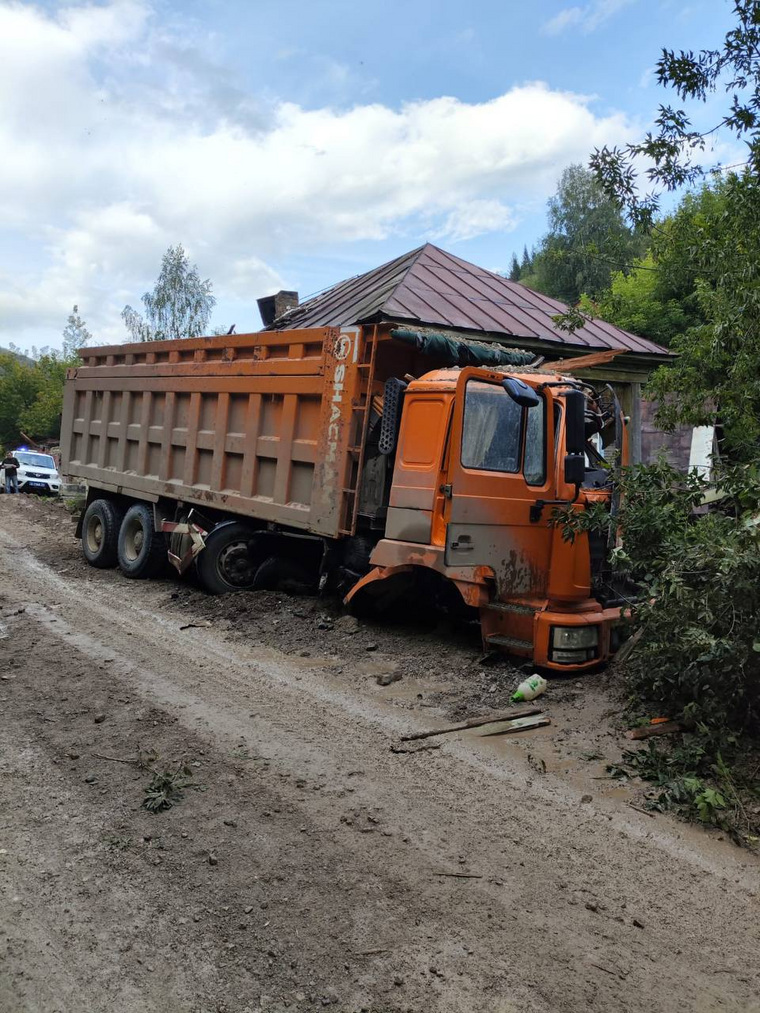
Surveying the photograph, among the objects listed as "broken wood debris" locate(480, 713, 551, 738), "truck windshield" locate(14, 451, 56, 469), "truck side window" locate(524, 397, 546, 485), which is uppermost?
"truck side window" locate(524, 397, 546, 485)

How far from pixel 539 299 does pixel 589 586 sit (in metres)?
7.66

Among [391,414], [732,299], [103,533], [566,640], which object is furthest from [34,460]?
[732,299]

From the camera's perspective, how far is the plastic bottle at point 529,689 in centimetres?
550

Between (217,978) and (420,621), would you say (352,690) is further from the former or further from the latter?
(217,978)

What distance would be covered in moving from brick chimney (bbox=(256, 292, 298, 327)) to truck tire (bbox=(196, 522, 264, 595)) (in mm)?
6429

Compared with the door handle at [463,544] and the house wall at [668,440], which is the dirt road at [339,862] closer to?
the door handle at [463,544]

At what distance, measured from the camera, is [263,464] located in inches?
324

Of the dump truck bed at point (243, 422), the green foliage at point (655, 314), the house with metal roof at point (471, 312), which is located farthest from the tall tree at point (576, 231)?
the dump truck bed at point (243, 422)

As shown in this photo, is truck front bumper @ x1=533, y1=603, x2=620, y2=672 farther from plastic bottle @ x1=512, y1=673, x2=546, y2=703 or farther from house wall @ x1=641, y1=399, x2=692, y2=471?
house wall @ x1=641, y1=399, x2=692, y2=471

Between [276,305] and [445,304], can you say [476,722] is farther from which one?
[276,305]

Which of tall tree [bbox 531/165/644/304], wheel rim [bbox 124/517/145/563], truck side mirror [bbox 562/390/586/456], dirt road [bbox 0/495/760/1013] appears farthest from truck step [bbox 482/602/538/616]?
tall tree [bbox 531/165/644/304]

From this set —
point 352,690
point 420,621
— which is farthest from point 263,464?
point 352,690

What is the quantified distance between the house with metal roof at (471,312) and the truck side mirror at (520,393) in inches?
147

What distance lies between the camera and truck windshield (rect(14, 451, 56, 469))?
24078mm
